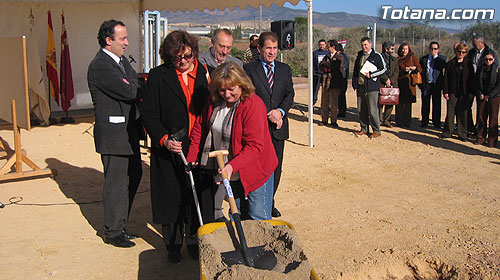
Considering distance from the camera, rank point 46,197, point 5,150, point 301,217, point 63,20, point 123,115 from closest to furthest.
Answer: point 123,115 < point 301,217 < point 46,197 < point 5,150 < point 63,20

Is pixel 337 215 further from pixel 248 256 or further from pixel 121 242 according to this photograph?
pixel 248 256

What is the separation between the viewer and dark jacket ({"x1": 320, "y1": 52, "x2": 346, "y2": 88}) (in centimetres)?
1199

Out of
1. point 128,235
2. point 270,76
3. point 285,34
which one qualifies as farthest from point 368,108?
point 128,235

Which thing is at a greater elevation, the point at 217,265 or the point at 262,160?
the point at 262,160

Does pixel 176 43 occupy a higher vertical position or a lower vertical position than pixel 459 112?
higher

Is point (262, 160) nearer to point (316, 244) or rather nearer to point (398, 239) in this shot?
point (316, 244)

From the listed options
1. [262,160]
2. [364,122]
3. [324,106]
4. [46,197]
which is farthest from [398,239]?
[324,106]

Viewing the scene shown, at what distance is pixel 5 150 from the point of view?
333 inches

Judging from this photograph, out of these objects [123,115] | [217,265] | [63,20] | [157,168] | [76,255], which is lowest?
[76,255]

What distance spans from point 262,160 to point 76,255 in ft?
6.96

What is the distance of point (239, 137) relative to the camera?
13.1 feet

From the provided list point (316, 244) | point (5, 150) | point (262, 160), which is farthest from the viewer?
point (5, 150)

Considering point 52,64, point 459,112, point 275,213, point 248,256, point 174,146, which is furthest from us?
point 52,64

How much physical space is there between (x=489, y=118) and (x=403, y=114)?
236cm
